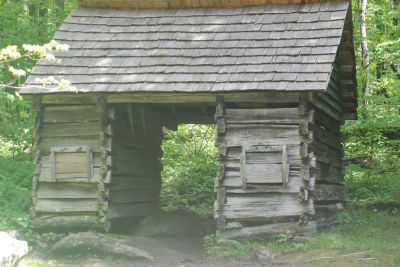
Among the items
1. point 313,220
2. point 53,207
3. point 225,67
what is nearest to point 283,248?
point 313,220

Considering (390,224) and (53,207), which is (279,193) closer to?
(390,224)

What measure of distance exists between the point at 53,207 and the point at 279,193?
183 inches

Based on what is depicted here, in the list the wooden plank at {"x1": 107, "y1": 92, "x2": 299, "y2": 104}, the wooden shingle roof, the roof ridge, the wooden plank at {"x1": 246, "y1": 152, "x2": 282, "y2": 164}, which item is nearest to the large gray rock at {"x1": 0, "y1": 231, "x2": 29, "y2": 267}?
the wooden shingle roof

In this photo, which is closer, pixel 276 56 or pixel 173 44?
pixel 276 56

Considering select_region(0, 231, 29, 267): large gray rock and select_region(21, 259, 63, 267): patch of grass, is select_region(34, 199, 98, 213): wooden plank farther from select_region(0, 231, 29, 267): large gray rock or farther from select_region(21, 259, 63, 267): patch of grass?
select_region(21, 259, 63, 267): patch of grass

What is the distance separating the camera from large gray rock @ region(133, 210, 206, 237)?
13148 mm

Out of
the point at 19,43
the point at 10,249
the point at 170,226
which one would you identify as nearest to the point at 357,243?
the point at 170,226

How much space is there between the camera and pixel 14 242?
1048cm

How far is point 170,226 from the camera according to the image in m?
13.3

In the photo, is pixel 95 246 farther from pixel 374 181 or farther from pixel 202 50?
pixel 374 181

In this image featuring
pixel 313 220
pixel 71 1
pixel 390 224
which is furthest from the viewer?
pixel 71 1

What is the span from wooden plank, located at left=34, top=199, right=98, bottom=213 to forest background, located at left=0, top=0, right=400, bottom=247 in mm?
368

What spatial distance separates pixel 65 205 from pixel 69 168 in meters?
0.77

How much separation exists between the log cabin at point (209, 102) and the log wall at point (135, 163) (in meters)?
0.05
